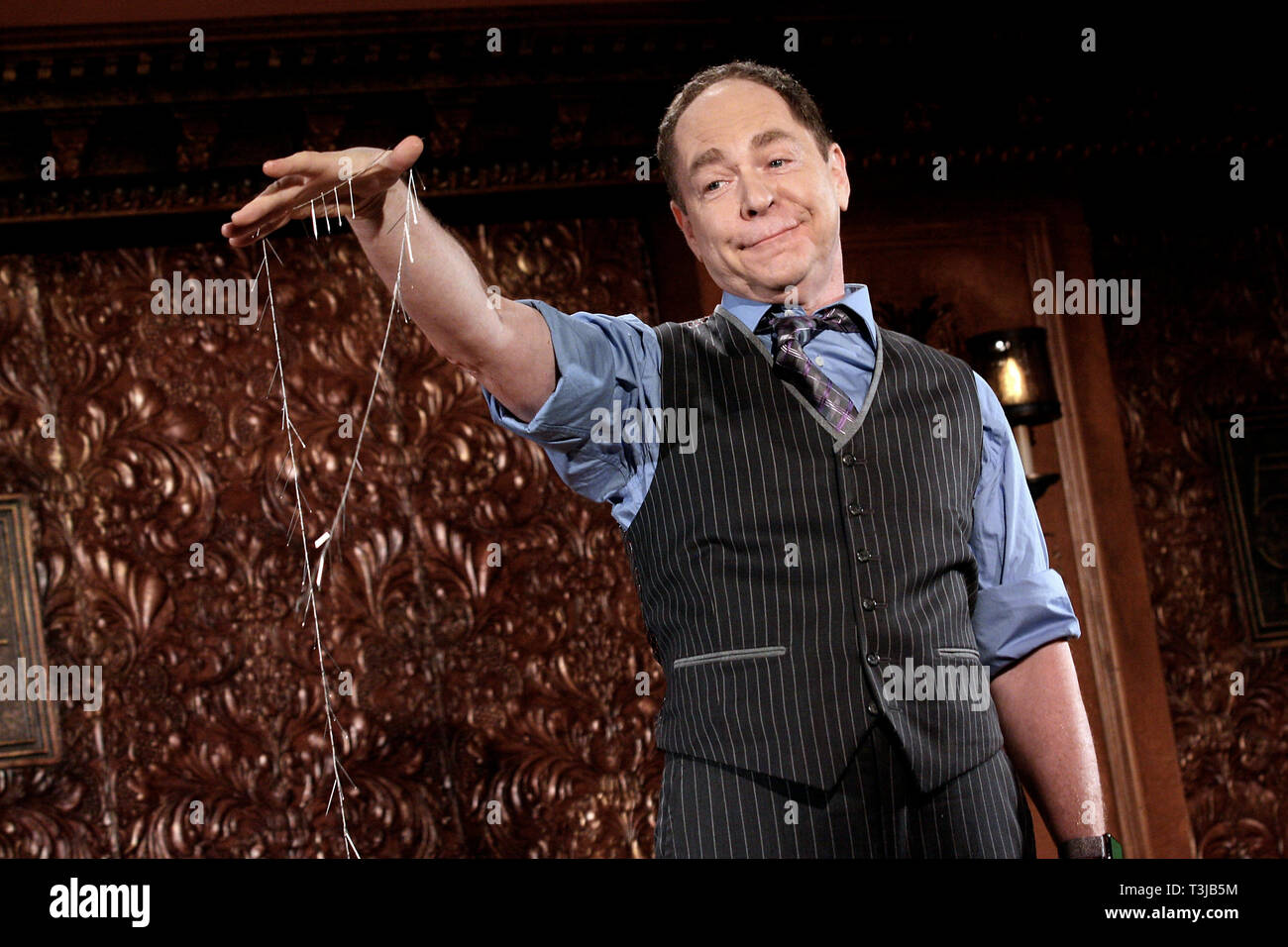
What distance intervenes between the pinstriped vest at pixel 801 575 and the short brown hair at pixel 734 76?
0.20 m

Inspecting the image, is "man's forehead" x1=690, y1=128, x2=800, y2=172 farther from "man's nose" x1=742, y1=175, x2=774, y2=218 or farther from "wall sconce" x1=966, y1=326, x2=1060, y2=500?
"wall sconce" x1=966, y1=326, x2=1060, y2=500

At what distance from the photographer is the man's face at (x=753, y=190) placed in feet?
3.82

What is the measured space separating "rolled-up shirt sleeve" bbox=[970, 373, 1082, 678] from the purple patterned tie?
6.2 inches

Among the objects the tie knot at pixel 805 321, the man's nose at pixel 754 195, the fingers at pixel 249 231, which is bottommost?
the tie knot at pixel 805 321

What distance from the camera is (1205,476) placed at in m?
2.75

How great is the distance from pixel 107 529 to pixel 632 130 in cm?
120

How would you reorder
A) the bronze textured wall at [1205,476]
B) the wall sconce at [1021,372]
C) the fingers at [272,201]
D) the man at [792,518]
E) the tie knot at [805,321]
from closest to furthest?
the fingers at [272,201]
the man at [792,518]
the tie knot at [805,321]
the wall sconce at [1021,372]
the bronze textured wall at [1205,476]

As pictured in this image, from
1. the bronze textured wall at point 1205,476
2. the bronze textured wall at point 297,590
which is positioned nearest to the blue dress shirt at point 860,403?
the bronze textured wall at point 297,590

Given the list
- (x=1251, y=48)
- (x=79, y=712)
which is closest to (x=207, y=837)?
(x=79, y=712)

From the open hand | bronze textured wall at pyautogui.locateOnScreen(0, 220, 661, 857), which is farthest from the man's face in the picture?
bronze textured wall at pyautogui.locateOnScreen(0, 220, 661, 857)

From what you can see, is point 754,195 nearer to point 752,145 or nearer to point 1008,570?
point 752,145

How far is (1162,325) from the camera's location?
2.78 meters

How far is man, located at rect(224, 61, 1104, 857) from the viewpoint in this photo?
1024mm

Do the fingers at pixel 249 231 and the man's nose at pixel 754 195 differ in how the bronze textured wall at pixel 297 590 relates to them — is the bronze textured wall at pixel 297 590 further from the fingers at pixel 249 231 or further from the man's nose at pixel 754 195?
the fingers at pixel 249 231
